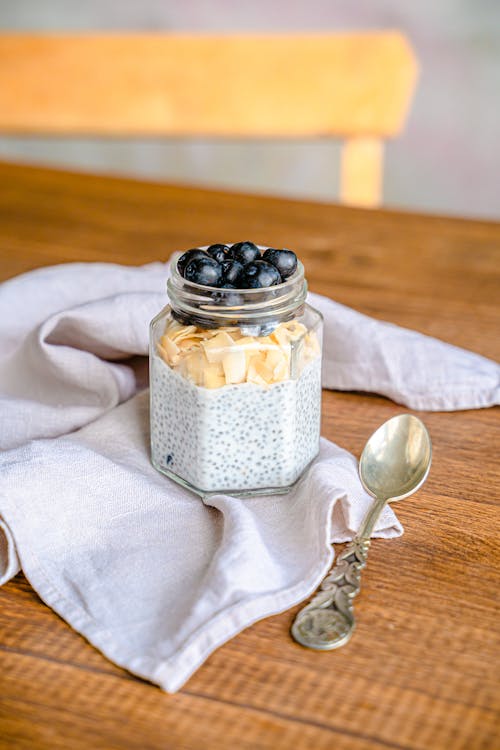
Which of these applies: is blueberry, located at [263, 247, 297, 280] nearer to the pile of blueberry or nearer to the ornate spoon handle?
the pile of blueberry

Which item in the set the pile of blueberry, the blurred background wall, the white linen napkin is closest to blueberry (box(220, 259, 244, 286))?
the pile of blueberry

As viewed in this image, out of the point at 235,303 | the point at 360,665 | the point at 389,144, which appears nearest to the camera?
the point at 360,665

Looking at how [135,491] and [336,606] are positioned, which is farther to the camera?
[135,491]

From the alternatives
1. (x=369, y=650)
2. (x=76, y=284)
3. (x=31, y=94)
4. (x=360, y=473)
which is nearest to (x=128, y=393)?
(x=76, y=284)

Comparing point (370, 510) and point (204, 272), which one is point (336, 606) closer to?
point (370, 510)

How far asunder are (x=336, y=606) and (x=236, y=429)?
0.52ft

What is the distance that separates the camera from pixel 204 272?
73cm

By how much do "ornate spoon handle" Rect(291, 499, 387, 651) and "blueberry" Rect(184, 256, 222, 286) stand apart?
8.2 inches

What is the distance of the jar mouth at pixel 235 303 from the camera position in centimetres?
72

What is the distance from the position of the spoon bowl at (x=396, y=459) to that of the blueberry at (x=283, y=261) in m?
0.16

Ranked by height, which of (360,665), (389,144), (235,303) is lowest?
(389,144)

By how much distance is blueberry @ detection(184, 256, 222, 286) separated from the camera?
2.39 ft

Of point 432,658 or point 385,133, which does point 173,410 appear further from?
point 385,133

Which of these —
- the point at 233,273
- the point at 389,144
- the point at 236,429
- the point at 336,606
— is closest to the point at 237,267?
the point at 233,273
